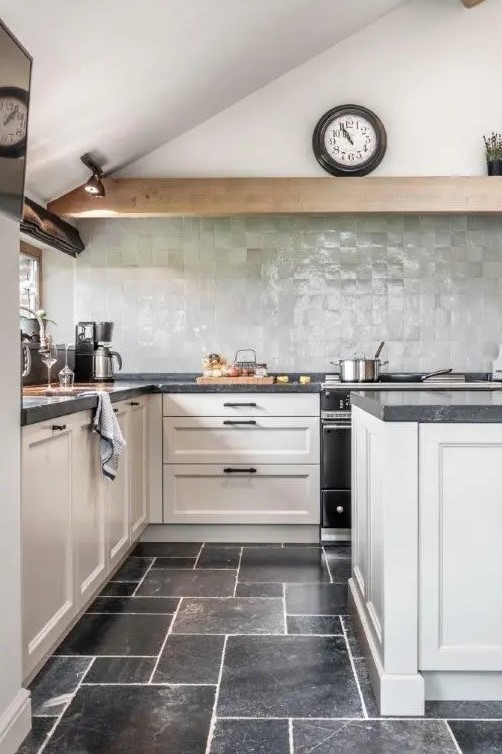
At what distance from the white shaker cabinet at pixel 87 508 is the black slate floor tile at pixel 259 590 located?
61 centimetres

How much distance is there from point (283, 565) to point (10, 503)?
1.89m

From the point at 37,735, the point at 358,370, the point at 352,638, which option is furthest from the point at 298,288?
the point at 37,735

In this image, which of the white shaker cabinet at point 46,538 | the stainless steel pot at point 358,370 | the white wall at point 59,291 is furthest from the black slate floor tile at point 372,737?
the white wall at point 59,291

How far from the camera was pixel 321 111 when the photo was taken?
4.22 m

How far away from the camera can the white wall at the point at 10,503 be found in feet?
5.24

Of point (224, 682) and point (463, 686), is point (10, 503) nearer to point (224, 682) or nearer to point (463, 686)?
point (224, 682)

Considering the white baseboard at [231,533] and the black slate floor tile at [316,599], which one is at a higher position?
the white baseboard at [231,533]

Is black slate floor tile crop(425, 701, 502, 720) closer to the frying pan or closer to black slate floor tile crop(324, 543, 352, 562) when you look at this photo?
black slate floor tile crop(324, 543, 352, 562)

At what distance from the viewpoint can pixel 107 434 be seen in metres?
2.51

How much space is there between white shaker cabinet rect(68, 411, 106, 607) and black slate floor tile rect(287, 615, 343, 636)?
799mm

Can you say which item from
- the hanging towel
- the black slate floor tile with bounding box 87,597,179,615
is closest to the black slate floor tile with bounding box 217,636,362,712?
the black slate floor tile with bounding box 87,597,179,615

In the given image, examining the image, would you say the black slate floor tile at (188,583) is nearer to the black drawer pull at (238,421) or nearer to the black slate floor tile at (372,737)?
the black drawer pull at (238,421)

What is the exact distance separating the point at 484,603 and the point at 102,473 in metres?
1.56

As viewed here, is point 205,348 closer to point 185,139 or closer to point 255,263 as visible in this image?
point 255,263
